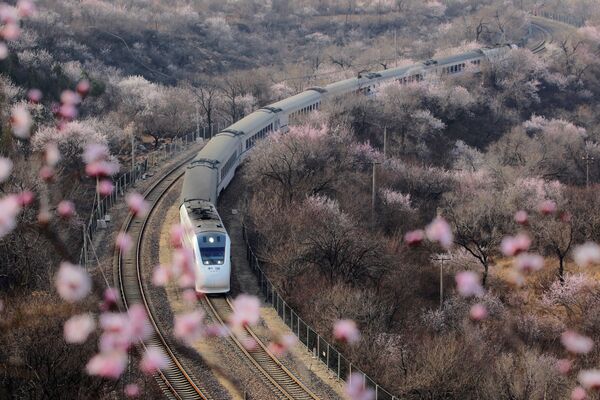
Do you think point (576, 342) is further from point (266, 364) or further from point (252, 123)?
point (252, 123)

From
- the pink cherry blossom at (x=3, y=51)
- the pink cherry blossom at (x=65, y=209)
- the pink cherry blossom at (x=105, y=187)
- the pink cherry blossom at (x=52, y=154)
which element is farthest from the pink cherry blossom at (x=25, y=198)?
the pink cherry blossom at (x=3, y=51)

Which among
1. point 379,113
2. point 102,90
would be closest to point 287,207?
point 379,113

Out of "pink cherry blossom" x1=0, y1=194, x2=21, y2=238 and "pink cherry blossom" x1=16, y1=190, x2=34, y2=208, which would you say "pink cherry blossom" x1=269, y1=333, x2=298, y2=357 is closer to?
"pink cherry blossom" x1=0, y1=194, x2=21, y2=238

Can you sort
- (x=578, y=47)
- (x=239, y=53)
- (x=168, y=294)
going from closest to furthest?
(x=168, y=294) → (x=578, y=47) → (x=239, y=53)

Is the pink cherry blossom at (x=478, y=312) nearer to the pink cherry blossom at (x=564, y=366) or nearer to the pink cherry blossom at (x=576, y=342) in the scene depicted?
the pink cherry blossom at (x=576, y=342)

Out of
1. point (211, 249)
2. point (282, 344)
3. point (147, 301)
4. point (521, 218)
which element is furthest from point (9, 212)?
point (521, 218)

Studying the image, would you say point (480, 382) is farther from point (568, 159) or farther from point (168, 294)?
point (568, 159)

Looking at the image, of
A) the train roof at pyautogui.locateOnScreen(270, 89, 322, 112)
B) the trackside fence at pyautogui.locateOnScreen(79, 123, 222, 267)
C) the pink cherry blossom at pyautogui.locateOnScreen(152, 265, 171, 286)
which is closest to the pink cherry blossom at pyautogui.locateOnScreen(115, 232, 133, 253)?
the trackside fence at pyautogui.locateOnScreen(79, 123, 222, 267)
